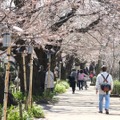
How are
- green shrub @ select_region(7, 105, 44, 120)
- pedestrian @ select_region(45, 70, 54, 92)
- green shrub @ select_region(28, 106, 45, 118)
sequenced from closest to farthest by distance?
green shrub @ select_region(7, 105, 44, 120)
green shrub @ select_region(28, 106, 45, 118)
pedestrian @ select_region(45, 70, 54, 92)

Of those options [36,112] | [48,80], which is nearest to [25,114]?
[36,112]

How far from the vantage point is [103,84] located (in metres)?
15.0

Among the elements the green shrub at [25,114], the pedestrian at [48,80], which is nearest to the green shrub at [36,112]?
the green shrub at [25,114]

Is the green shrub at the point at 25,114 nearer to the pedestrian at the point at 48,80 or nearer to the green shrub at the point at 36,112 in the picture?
the green shrub at the point at 36,112

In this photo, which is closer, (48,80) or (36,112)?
(36,112)

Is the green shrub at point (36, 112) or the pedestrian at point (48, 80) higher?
the pedestrian at point (48, 80)

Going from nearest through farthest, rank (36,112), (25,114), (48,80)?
(25,114) < (36,112) < (48,80)

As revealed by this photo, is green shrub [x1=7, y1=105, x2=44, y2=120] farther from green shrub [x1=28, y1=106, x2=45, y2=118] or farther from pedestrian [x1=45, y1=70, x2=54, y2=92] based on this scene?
pedestrian [x1=45, y1=70, x2=54, y2=92]

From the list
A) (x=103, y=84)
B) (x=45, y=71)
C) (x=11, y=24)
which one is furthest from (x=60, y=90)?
(x=11, y=24)

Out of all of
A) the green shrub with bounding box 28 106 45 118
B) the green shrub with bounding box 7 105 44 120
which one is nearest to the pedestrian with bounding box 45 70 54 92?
the green shrub with bounding box 7 105 44 120

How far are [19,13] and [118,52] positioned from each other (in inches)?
1133

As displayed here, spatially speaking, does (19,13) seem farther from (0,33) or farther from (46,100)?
(46,100)

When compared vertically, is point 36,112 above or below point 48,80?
below

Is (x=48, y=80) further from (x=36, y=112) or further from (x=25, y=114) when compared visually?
(x=25, y=114)
